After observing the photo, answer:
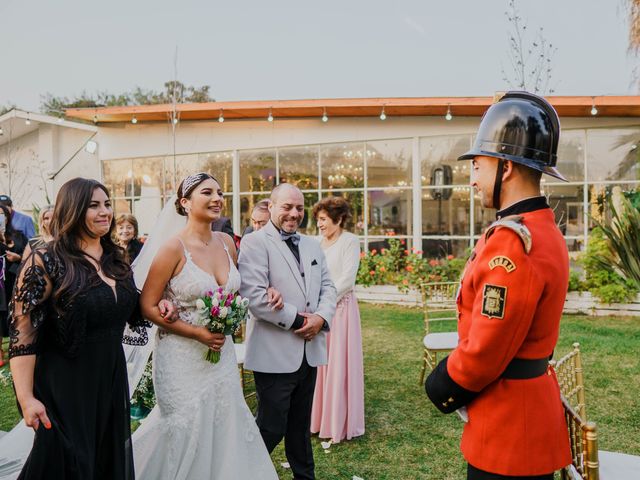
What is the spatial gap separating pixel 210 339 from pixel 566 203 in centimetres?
1050

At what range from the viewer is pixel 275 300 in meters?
3.21

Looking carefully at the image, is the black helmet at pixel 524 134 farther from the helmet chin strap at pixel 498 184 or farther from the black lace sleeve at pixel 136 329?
the black lace sleeve at pixel 136 329

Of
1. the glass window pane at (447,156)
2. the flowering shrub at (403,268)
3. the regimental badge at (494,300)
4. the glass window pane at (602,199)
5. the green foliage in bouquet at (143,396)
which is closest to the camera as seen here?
the regimental badge at (494,300)

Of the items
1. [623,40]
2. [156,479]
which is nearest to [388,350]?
[156,479]

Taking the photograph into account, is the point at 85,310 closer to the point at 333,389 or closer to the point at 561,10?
the point at 333,389

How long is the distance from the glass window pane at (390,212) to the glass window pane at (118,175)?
26.0 feet

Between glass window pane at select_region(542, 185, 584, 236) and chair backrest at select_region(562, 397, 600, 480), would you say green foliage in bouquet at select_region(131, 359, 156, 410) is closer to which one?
chair backrest at select_region(562, 397, 600, 480)

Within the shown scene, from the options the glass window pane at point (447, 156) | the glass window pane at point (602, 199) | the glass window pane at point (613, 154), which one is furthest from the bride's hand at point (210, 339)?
the glass window pane at point (613, 154)

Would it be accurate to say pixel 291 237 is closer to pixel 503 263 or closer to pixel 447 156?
pixel 503 263

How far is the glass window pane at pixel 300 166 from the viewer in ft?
43.9

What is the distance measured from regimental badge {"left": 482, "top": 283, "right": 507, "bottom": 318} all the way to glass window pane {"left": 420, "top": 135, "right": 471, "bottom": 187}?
10832 mm

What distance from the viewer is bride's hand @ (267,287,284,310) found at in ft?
10.5

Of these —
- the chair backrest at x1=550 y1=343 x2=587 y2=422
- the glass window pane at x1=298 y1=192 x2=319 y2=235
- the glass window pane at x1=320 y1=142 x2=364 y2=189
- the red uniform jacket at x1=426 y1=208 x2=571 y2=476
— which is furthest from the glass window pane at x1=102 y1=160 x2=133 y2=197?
the red uniform jacket at x1=426 y1=208 x2=571 y2=476

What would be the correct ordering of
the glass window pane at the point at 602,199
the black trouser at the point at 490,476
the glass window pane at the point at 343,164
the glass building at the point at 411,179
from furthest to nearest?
1. the glass window pane at the point at 343,164
2. the glass building at the point at 411,179
3. the glass window pane at the point at 602,199
4. the black trouser at the point at 490,476
